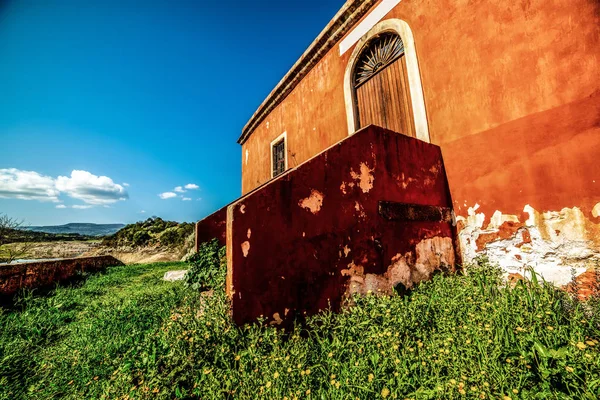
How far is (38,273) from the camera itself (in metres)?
6.36

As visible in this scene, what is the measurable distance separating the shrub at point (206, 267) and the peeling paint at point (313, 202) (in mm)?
1636

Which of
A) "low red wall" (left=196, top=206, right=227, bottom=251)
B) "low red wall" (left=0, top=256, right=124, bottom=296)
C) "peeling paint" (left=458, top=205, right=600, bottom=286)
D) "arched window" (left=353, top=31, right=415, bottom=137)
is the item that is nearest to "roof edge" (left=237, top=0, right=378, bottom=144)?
"arched window" (left=353, top=31, right=415, bottom=137)

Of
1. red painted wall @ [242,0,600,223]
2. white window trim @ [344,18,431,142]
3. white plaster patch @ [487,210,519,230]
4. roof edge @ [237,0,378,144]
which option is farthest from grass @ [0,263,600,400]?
roof edge @ [237,0,378,144]

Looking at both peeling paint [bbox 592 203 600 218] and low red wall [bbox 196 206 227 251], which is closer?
peeling paint [bbox 592 203 600 218]

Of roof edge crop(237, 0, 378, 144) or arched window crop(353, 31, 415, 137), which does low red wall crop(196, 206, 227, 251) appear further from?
roof edge crop(237, 0, 378, 144)

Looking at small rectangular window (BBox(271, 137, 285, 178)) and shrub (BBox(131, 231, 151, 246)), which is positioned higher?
small rectangular window (BBox(271, 137, 285, 178))

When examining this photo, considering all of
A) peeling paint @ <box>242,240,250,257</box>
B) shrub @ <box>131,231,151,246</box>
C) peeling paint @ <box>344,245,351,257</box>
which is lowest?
peeling paint @ <box>344,245,351,257</box>

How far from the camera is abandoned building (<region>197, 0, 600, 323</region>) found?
255cm

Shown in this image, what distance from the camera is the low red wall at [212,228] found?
4309 mm

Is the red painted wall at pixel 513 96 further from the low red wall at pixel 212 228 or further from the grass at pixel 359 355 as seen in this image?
the low red wall at pixel 212 228

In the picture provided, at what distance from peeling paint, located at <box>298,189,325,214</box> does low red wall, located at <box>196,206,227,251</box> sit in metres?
2.25

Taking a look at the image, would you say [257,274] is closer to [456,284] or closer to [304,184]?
[304,184]

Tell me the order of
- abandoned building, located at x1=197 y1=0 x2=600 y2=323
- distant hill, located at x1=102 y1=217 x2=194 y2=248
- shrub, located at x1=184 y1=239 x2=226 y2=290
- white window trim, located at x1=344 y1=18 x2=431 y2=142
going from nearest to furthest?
abandoned building, located at x1=197 y1=0 x2=600 y2=323, shrub, located at x1=184 y1=239 x2=226 y2=290, white window trim, located at x1=344 y1=18 x2=431 y2=142, distant hill, located at x1=102 y1=217 x2=194 y2=248

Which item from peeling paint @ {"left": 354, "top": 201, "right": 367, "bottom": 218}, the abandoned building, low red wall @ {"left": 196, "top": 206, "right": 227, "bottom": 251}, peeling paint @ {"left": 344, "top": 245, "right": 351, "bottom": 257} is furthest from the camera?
low red wall @ {"left": 196, "top": 206, "right": 227, "bottom": 251}
